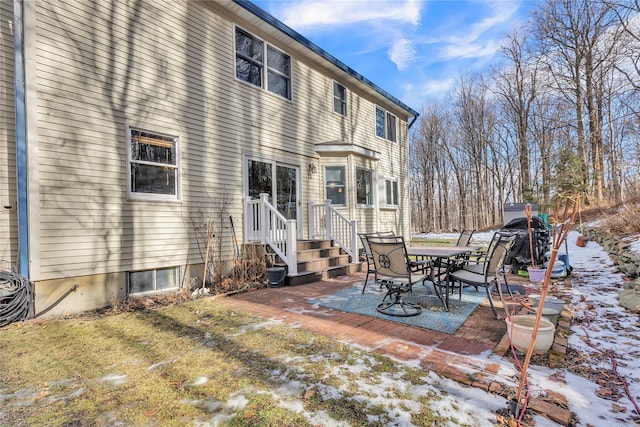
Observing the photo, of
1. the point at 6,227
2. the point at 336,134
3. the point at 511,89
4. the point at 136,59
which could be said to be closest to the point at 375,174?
the point at 336,134

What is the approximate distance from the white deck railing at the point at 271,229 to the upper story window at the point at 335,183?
8.51 ft

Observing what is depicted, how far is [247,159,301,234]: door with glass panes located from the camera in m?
7.34

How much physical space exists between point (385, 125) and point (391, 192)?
8.44 ft

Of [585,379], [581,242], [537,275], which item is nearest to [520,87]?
[581,242]

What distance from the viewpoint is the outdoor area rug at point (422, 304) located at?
374 centimetres

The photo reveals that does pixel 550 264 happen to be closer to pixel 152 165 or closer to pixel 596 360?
pixel 596 360

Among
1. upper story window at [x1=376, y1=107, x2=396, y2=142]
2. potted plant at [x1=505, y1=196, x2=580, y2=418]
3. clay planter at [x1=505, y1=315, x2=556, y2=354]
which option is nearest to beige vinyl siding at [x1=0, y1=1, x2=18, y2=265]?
potted plant at [x1=505, y1=196, x2=580, y2=418]

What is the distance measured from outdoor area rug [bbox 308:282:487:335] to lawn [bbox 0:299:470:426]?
3.44 ft

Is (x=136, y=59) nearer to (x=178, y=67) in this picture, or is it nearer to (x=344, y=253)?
(x=178, y=67)

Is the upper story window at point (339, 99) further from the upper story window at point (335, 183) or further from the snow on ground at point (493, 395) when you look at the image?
the snow on ground at point (493, 395)

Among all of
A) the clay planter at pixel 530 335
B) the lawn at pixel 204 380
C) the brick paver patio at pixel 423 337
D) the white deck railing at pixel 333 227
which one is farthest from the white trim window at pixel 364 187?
the clay planter at pixel 530 335

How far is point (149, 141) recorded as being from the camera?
18.5 ft

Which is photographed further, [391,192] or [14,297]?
[391,192]

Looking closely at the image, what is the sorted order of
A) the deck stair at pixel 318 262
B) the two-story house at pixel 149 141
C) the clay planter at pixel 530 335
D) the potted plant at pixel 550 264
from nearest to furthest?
the potted plant at pixel 550 264, the clay planter at pixel 530 335, the two-story house at pixel 149 141, the deck stair at pixel 318 262
